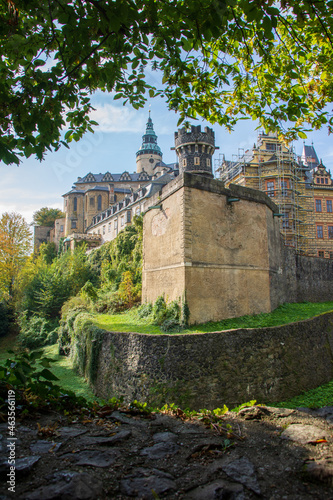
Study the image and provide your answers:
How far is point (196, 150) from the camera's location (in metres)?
39.1

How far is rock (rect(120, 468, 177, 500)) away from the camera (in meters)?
2.78

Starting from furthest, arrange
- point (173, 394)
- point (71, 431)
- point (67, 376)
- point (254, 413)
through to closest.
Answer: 1. point (67, 376)
2. point (173, 394)
3. point (254, 413)
4. point (71, 431)

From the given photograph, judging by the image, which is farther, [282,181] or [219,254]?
[282,181]

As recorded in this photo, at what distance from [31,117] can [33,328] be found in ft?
84.0

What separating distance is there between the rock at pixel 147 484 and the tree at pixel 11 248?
32.8 meters

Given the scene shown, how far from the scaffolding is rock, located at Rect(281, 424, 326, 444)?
29549 millimetres

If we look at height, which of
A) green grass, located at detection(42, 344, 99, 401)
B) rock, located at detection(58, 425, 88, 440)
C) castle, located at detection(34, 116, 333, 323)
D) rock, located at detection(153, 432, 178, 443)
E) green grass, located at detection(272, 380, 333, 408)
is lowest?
green grass, located at detection(42, 344, 99, 401)

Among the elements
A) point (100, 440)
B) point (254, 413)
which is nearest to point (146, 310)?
point (254, 413)

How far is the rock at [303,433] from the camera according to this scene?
3.96 m

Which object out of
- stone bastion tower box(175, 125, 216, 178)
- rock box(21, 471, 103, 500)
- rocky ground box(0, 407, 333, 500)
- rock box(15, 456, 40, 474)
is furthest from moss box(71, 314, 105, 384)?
stone bastion tower box(175, 125, 216, 178)

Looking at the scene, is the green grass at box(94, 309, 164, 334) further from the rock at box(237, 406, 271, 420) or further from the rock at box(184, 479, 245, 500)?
the rock at box(184, 479, 245, 500)

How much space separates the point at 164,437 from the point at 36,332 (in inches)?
1000

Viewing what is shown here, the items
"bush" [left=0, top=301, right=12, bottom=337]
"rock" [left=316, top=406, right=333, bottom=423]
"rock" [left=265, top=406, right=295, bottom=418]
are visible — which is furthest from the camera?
"bush" [left=0, top=301, right=12, bottom=337]

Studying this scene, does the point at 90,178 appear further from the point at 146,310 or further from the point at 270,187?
the point at 146,310
